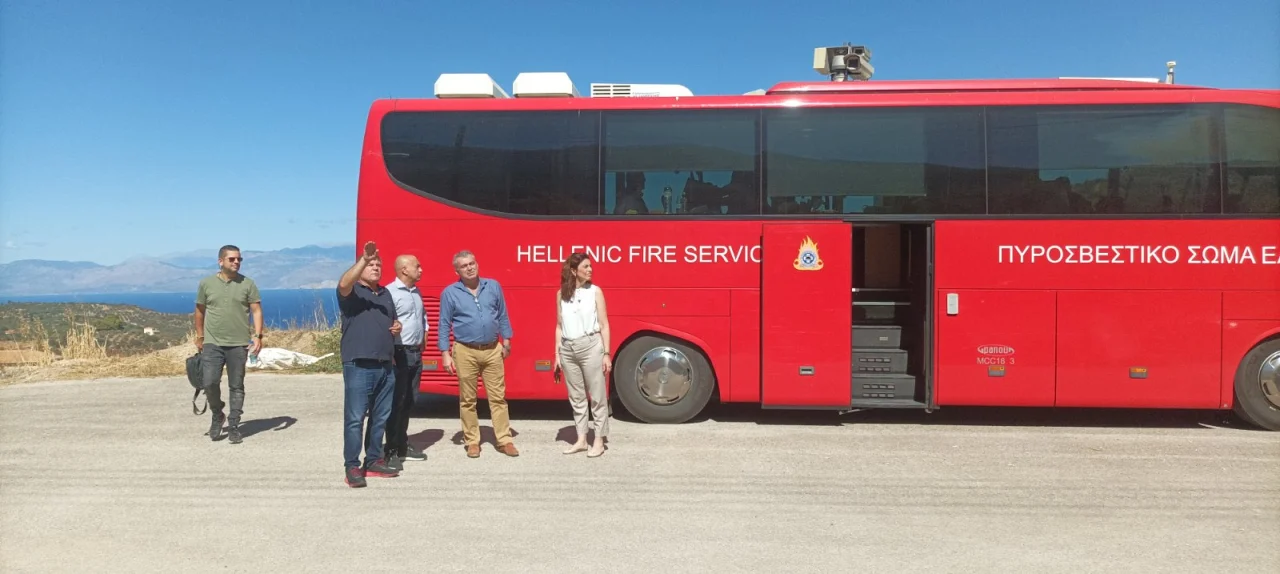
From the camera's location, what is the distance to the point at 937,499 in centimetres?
516

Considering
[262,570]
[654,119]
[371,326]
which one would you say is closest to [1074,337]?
[654,119]

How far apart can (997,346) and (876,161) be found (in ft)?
7.24

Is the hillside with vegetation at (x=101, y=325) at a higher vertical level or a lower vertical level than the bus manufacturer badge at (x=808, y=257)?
lower

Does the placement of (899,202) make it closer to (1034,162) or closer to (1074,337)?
(1034,162)

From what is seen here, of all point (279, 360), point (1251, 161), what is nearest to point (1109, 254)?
→ point (1251, 161)

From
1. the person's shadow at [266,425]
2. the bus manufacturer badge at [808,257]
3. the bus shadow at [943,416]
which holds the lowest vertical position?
the person's shadow at [266,425]

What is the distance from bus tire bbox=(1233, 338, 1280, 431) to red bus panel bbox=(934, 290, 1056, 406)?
1.81 meters

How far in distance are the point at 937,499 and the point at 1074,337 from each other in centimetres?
320

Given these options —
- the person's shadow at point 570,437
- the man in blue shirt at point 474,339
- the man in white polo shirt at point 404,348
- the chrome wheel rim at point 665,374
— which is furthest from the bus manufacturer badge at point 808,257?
the man in white polo shirt at point 404,348

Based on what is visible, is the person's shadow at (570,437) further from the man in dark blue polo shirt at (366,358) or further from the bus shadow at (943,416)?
the man in dark blue polo shirt at (366,358)

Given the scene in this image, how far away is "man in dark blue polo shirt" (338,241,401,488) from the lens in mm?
5293

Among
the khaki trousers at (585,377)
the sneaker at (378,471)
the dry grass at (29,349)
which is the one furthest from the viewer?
the dry grass at (29,349)

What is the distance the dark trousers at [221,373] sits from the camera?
22.5 feet

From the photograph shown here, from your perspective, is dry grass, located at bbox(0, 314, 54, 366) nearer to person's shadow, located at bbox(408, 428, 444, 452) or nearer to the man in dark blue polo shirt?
person's shadow, located at bbox(408, 428, 444, 452)
